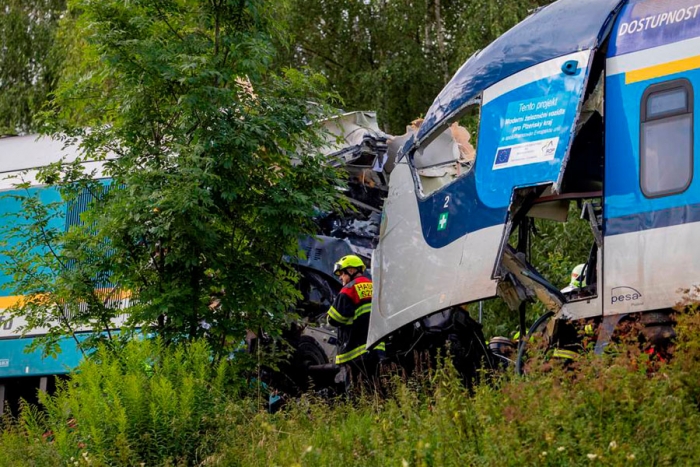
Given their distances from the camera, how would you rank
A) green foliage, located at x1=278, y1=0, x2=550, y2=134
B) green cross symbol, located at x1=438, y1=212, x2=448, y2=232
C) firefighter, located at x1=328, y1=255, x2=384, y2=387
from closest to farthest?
1. green cross symbol, located at x1=438, y1=212, x2=448, y2=232
2. firefighter, located at x1=328, y1=255, x2=384, y2=387
3. green foliage, located at x1=278, y1=0, x2=550, y2=134

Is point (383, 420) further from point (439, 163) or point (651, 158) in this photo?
point (439, 163)

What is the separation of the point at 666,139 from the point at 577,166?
1.17 metres

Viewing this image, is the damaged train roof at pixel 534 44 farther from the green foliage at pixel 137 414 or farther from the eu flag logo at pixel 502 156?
the green foliage at pixel 137 414

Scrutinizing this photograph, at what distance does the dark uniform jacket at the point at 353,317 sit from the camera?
11375mm

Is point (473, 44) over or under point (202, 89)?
over

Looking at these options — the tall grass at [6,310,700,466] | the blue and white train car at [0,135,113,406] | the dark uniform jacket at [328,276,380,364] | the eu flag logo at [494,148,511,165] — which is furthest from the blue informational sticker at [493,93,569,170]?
the blue and white train car at [0,135,113,406]

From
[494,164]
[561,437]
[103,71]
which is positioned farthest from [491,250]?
[103,71]

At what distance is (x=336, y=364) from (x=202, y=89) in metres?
3.26

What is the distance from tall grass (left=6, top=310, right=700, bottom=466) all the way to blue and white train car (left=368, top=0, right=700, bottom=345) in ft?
3.22

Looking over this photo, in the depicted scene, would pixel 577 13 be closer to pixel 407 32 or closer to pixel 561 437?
pixel 561 437

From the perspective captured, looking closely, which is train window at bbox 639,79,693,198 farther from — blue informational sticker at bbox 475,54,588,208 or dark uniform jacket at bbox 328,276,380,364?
dark uniform jacket at bbox 328,276,380,364

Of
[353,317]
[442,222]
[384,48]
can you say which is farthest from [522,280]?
[384,48]

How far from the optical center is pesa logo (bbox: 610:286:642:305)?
27.1 ft

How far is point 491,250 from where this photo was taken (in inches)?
360
